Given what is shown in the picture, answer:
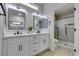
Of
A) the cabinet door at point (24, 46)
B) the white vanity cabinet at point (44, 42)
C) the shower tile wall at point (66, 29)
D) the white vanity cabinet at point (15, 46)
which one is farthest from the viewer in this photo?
the shower tile wall at point (66, 29)

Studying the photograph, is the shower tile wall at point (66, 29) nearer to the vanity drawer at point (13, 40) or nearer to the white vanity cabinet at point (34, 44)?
the white vanity cabinet at point (34, 44)

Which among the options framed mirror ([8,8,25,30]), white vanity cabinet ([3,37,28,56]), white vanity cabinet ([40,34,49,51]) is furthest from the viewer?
white vanity cabinet ([40,34,49,51])

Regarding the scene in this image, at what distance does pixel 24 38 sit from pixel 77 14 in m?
1.64

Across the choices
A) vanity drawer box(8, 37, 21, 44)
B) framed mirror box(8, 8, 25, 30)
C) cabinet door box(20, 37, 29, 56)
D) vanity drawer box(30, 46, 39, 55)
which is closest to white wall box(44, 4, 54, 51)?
vanity drawer box(30, 46, 39, 55)

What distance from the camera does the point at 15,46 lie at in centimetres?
185

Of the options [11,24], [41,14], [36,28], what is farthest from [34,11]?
[11,24]

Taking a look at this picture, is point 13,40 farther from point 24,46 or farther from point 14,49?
point 24,46

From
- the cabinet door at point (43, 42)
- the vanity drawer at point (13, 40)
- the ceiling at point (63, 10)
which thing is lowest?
the cabinet door at point (43, 42)

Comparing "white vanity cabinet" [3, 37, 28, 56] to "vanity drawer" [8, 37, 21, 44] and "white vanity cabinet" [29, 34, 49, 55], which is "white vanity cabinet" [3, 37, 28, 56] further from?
"white vanity cabinet" [29, 34, 49, 55]

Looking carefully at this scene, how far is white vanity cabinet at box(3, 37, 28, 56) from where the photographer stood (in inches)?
65.9

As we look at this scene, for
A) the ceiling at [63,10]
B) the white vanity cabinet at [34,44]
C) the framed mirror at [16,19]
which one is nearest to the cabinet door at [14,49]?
the white vanity cabinet at [34,44]

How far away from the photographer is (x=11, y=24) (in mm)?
2242

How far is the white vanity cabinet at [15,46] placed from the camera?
1.67 m

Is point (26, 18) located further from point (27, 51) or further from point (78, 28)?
point (78, 28)
